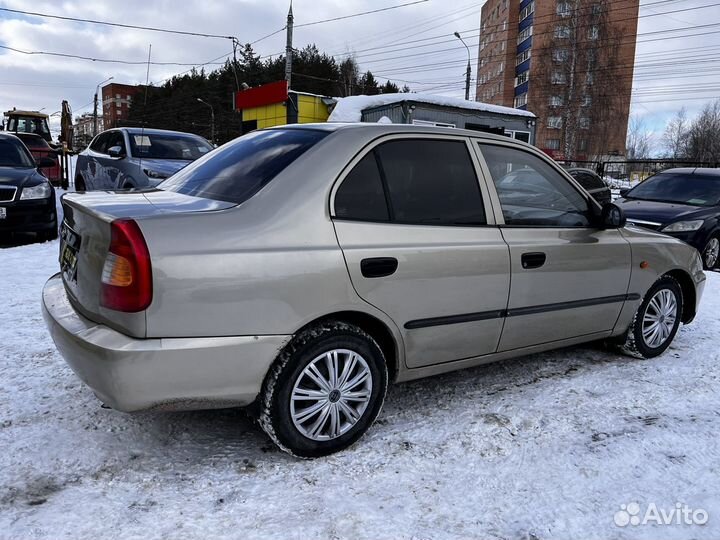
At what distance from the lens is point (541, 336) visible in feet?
11.6

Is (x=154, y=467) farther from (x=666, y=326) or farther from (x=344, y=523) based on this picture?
(x=666, y=326)

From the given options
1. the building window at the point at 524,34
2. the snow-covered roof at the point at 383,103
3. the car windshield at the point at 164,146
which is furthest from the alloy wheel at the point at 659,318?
the building window at the point at 524,34

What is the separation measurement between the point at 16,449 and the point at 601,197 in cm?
1203

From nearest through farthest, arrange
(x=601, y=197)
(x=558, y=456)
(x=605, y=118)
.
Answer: (x=558, y=456) → (x=601, y=197) → (x=605, y=118)

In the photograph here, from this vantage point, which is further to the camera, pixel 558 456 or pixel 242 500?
pixel 558 456

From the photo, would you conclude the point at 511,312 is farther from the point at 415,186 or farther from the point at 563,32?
the point at 563,32

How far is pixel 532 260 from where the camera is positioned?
131 inches

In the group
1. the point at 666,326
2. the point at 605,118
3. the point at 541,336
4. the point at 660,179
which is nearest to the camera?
the point at 541,336

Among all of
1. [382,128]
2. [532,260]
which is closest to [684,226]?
[532,260]

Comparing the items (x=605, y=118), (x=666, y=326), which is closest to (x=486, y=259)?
(x=666, y=326)

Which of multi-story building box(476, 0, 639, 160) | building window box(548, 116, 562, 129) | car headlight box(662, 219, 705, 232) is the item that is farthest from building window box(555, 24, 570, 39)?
car headlight box(662, 219, 705, 232)

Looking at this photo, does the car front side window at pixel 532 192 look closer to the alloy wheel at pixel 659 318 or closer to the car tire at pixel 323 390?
the alloy wheel at pixel 659 318

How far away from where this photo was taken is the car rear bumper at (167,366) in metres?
2.22

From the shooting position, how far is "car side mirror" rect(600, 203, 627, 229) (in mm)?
3723
